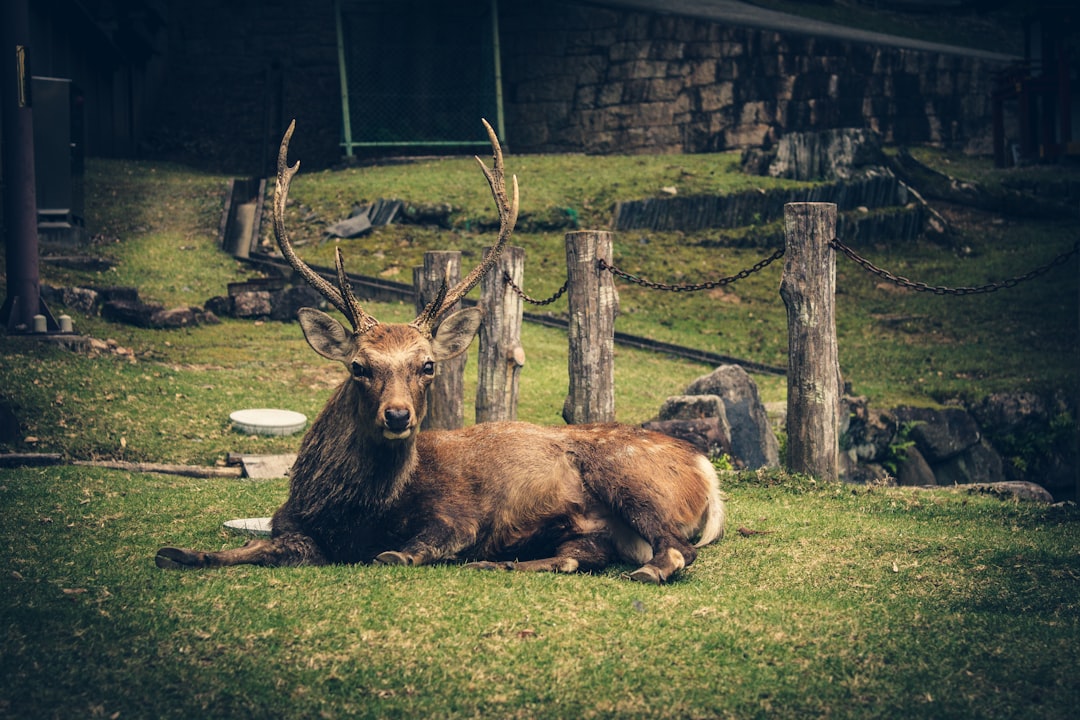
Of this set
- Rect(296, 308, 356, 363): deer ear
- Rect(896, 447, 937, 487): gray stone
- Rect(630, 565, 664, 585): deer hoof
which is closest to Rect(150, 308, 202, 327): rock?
Rect(296, 308, 356, 363): deer ear

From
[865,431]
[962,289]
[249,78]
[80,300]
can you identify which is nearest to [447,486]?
[962,289]

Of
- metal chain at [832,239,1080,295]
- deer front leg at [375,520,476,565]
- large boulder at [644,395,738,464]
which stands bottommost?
deer front leg at [375,520,476,565]

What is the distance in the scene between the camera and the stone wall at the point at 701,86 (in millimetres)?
23406

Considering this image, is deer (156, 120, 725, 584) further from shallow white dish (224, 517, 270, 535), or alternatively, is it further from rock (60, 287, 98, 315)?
rock (60, 287, 98, 315)

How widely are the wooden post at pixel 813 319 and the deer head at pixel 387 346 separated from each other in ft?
8.36

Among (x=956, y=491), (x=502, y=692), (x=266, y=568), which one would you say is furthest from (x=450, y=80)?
(x=502, y=692)

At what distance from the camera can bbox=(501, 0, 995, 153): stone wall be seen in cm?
2341

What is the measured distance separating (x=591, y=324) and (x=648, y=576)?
3290 millimetres

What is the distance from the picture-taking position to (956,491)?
26.9 feet

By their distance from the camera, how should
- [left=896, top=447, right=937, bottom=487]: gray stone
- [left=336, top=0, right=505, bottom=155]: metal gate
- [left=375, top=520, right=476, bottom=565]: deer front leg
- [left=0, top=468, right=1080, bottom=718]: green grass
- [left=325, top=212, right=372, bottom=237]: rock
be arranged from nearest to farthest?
[left=0, top=468, right=1080, bottom=718]: green grass → [left=375, top=520, right=476, bottom=565]: deer front leg → [left=896, top=447, right=937, bottom=487]: gray stone → [left=325, top=212, right=372, bottom=237]: rock → [left=336, top=0, right=505, bottom=155]: metal gate

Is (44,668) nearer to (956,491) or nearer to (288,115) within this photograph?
(956,491)

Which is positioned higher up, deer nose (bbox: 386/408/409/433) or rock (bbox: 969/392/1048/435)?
deer nose (bbox: 386/408/409/433)

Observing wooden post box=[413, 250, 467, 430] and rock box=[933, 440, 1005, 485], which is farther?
rock box=[933, 440, 1005, 485]

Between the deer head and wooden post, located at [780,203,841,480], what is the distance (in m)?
2.55
